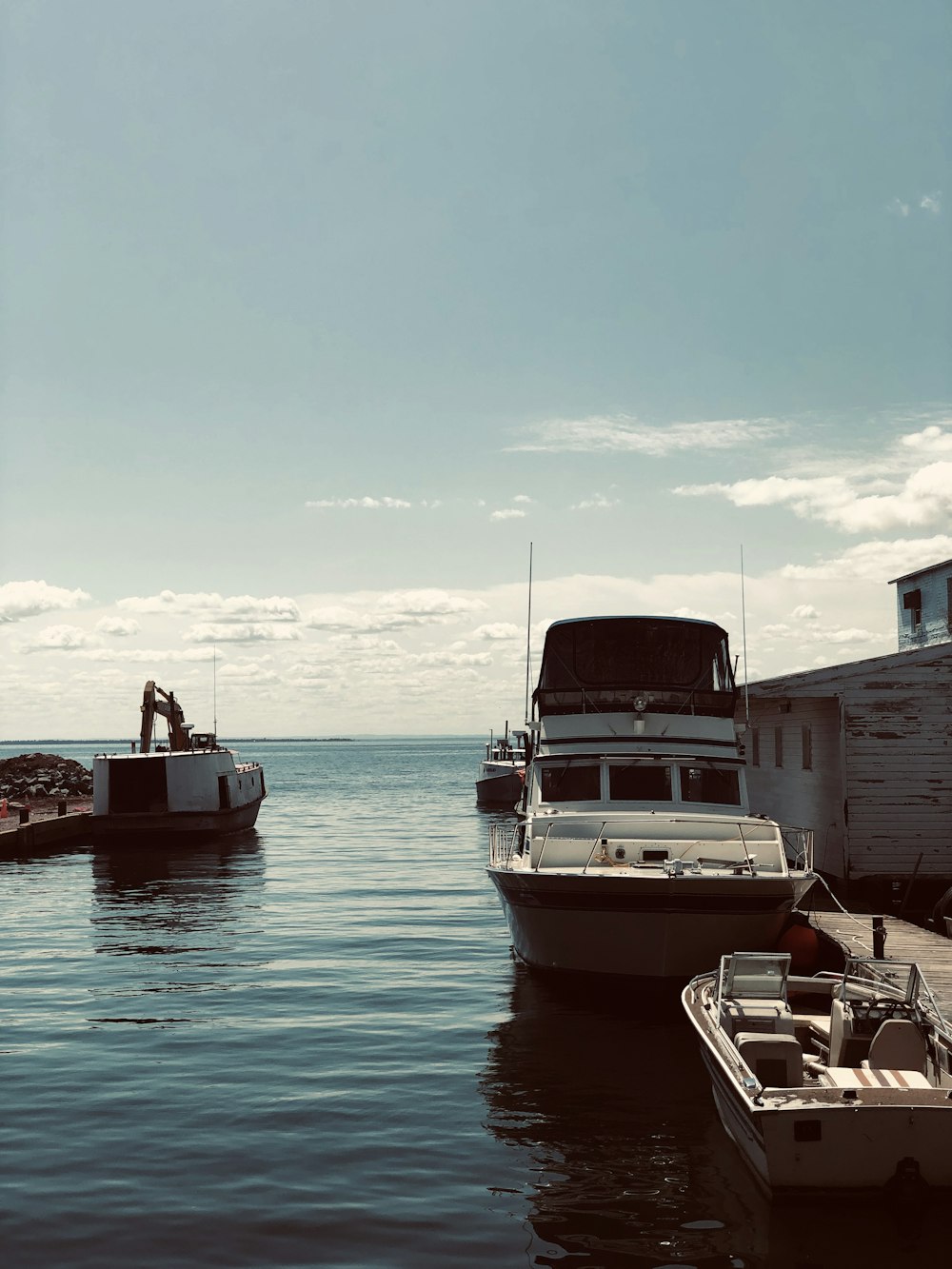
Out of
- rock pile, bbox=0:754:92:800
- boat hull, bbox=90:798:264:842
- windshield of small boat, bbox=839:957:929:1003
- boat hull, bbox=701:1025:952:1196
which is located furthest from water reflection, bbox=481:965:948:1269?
rock pile, bbox=0:754:92:800

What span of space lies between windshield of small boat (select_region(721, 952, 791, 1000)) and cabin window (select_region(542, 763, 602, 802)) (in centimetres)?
629

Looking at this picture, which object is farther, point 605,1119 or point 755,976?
point 755,976

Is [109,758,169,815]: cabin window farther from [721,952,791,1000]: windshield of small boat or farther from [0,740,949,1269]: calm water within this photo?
[721,952,791,1000]: windshield of small boat

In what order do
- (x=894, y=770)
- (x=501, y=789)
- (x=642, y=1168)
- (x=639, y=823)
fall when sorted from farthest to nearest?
(x=501, y=789)
(x=894, y=770)
(x=639, y=823)
(x=642, y=1168)

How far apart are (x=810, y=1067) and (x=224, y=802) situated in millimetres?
34751

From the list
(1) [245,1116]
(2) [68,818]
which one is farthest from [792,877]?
(2) [68,818]

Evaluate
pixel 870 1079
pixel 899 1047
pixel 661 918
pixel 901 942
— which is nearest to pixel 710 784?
pixel 901 942

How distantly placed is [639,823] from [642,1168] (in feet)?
23.4

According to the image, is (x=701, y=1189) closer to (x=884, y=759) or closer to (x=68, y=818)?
(x=884, y=759)

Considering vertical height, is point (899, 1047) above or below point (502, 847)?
below

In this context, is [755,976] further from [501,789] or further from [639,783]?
[501,789]

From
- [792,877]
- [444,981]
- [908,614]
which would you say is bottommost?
[444,981]

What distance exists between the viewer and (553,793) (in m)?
18.9

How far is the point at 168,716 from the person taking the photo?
1881 inches
